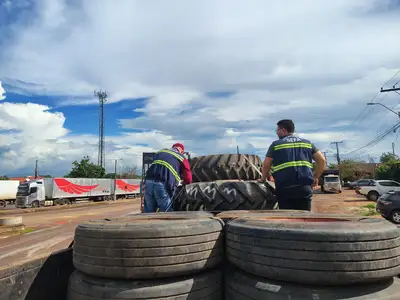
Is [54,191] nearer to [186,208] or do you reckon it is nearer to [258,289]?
[186,208]

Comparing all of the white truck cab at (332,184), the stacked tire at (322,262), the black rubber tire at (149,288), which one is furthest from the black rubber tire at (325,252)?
the white truck cab at (332,184)

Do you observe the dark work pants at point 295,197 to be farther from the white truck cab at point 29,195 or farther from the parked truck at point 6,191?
the parked truck at point 6,191

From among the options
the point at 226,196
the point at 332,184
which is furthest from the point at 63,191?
the point at 226,196

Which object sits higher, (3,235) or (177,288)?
(177,288)

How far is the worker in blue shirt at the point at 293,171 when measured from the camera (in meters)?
3.77

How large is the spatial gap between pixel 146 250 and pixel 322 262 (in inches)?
37.0

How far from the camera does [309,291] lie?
1.70 metres

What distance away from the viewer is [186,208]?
13.6ft

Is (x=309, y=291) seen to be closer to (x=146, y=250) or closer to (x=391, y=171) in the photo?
(x=146, y=250)

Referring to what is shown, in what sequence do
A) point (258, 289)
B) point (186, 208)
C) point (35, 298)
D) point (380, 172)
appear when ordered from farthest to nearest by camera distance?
point (380, 172)
point (186, 208)
point (35, 298)
point (258, 289)

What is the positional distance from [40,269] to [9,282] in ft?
0.83

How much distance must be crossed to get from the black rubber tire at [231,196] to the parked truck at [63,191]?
109 ft

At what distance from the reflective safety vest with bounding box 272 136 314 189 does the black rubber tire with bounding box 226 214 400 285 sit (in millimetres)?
1877

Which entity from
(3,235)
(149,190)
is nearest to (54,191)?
(3,235)
